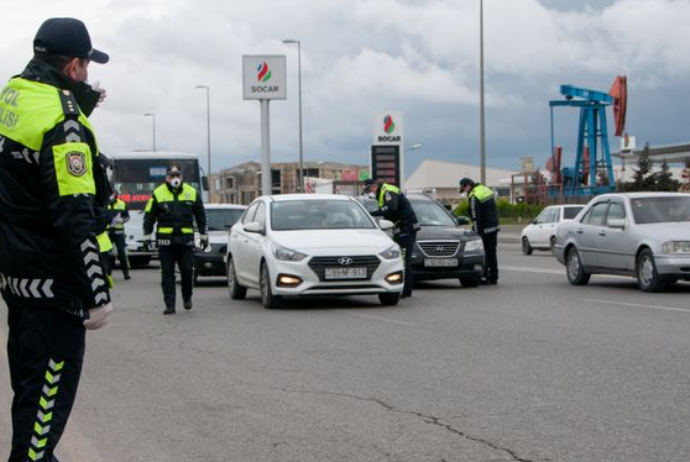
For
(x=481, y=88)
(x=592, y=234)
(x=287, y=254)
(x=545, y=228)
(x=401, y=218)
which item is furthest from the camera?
(x=481, y=88)

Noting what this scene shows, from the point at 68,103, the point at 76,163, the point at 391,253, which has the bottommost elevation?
the point at 391,253

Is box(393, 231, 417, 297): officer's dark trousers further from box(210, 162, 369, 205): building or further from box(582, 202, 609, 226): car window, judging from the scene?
box(210, 162, 369, 205): building

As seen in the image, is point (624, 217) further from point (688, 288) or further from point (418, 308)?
point (418, 308)

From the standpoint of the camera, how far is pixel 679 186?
55688mm

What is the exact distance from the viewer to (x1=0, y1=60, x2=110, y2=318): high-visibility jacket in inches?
165

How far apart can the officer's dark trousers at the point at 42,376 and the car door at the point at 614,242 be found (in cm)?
1463

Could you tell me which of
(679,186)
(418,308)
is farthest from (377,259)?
(679,186)

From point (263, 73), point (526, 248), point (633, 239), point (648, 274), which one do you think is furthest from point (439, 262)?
point (263, 73)

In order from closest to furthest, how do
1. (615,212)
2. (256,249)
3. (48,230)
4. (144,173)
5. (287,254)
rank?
(48,230)
(287,254)
(256,249)
(615,212)
(144,173)

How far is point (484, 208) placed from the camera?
67.1 ft

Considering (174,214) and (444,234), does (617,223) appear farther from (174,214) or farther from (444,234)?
(174,214)

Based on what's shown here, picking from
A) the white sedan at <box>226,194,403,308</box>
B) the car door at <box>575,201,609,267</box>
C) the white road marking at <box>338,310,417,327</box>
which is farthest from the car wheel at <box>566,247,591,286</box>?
the white road marking at <box>338,310,417,327</box>

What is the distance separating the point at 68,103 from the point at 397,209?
536 inches

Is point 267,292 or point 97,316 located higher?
point 97,316
